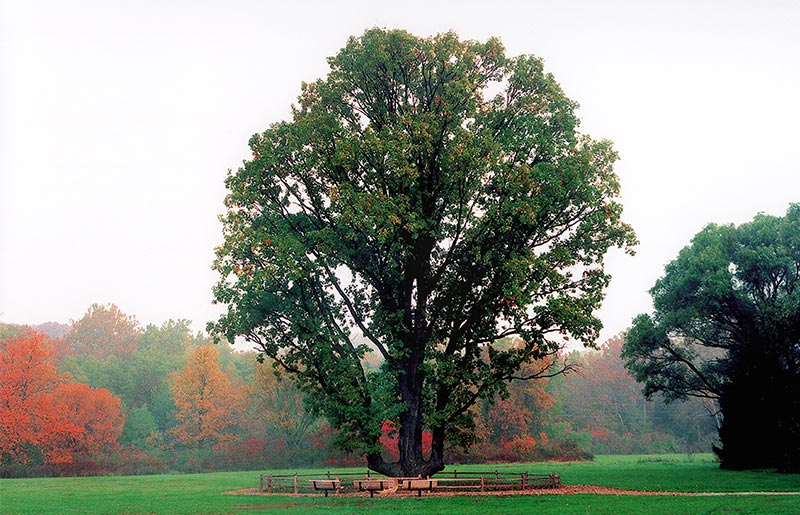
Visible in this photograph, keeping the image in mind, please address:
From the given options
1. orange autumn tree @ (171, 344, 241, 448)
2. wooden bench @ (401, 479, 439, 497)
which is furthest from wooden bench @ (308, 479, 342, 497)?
orange autumn tree @ (171, 344, 241, 448)

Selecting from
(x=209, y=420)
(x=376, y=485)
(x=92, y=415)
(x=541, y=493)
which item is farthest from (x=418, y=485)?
(x=92, y=415)

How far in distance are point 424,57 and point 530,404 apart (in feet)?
195

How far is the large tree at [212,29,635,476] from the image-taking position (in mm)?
33969

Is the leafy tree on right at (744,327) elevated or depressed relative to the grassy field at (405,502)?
elevated

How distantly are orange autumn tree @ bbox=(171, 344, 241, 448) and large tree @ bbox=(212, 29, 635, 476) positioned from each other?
43430 mm

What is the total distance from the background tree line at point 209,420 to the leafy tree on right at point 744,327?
→ 13.3 metres

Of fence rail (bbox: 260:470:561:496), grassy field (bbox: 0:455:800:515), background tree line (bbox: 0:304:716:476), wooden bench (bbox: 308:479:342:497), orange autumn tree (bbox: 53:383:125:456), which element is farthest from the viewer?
orange autumn tree (bbox: 53:383:125:456)

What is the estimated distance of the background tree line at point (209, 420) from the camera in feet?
218

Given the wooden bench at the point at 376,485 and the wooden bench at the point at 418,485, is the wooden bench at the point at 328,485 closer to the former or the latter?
the wooden bench at the point at 376,485

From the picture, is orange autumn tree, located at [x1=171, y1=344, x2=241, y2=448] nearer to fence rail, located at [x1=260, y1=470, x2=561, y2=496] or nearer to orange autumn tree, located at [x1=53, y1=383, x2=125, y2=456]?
orange autumn tree, located at [x1=53, y1=383, x2=125, y2=456]

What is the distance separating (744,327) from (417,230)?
105 feet

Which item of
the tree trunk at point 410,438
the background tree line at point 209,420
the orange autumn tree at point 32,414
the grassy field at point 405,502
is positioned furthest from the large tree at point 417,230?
the orange autumn tree at point 32,414

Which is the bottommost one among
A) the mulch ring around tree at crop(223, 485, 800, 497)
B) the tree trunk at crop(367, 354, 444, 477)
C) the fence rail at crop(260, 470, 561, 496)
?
the mulch ring around tree at crop(223, 485, 800, 497)

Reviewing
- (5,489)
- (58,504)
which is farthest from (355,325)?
(5,489)
